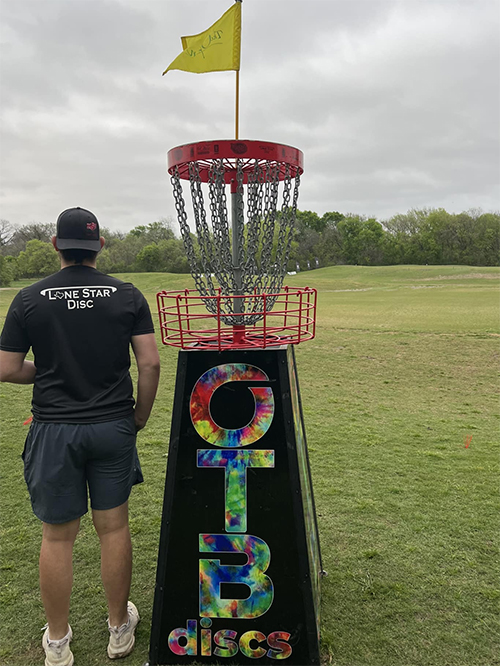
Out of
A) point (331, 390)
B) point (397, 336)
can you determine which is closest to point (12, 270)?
point (397, 336)

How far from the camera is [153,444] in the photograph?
603 cm

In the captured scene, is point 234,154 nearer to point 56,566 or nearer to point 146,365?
point 146,365

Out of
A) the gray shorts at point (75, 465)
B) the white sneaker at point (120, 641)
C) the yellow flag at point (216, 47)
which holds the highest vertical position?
the yellow flag at point (216, 47)

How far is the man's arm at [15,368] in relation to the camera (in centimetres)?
258

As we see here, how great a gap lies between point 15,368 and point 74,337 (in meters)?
0.35

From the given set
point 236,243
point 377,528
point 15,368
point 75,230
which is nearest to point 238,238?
point 236,243

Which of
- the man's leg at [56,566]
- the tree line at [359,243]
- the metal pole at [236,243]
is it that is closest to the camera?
A: the man's leg at [56,566]

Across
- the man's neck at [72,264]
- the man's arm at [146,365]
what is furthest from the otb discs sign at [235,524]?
the man's neck at [72,264]

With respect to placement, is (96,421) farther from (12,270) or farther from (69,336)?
(12,270)

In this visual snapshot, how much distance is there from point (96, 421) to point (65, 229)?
0.93 meters

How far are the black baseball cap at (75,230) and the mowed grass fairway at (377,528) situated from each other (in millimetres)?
2120

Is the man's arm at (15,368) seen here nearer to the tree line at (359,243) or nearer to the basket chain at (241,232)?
the basket chain at (241,232)

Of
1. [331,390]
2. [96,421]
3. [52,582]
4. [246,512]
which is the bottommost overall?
[331,390]

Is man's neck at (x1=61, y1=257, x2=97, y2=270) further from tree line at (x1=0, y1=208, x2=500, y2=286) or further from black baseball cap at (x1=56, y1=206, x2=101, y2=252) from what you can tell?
tree line at (x1=0, y1=208, x2=500, y2=286)
